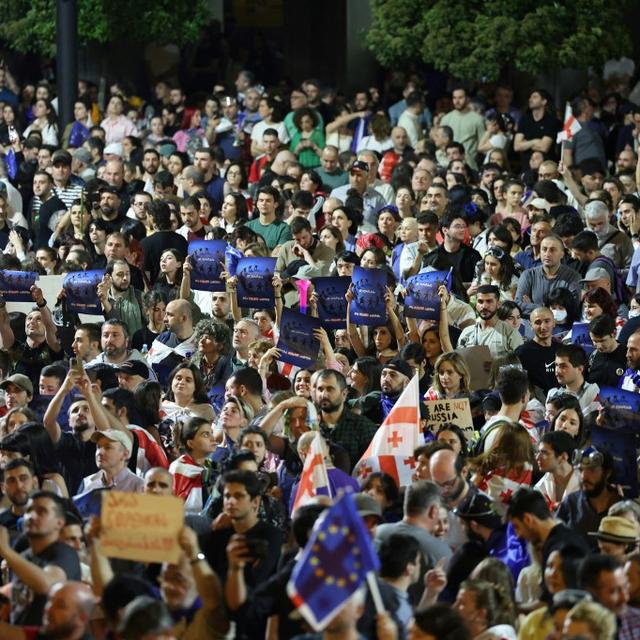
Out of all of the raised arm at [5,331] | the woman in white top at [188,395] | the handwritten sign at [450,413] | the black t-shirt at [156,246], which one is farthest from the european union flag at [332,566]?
the black t-shirt at [156,246]

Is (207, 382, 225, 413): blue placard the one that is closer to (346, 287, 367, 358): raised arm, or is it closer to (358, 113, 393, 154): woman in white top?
(346, 287, 367, 358): raised arm

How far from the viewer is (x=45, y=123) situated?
2414 cm

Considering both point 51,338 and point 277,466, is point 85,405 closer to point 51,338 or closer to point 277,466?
point 277,466

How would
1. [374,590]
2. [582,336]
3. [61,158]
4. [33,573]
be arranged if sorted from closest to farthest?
[374,590]
[33,573]
[582,336]
[61,158]

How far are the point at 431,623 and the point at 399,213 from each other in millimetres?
10153

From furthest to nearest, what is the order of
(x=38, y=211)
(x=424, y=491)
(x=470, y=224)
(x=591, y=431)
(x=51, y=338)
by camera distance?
(x=38, y=211) → (x=470, y=224) → (x=51, y=338) → (x=591, y=431) → (x=424, y=491)

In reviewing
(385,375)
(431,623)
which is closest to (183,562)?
(431,623)

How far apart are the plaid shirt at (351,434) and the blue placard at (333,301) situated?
254 cm

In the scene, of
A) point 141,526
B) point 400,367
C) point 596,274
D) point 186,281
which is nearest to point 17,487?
point 141,526

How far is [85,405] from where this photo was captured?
12.1 metres

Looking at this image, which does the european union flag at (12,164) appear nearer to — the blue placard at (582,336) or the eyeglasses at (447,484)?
the blue placard at (582,336)

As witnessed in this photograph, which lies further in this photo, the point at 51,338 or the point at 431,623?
the point at 51,338

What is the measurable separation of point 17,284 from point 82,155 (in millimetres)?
6455

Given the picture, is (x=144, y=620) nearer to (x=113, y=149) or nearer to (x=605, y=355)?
(x=605, y=355)
